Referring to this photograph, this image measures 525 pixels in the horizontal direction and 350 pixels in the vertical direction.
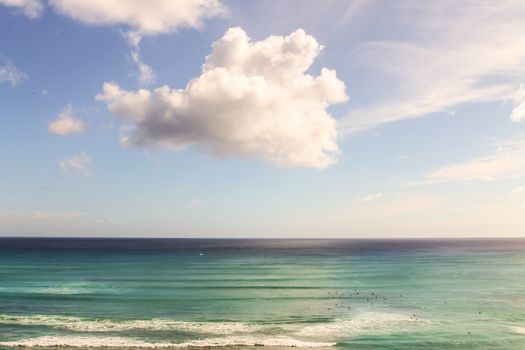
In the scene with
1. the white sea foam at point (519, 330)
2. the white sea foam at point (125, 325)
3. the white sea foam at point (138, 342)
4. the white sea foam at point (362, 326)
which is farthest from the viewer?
the white sea foam at point (519, 330)

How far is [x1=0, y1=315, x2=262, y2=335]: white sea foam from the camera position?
4278 centimetres

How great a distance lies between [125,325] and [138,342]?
23.4 feet

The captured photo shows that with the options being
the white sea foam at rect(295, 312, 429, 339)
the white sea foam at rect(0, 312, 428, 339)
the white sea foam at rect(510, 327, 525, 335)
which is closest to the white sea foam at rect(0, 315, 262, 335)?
the white sea foam at rect(0, 312, 428, 339)

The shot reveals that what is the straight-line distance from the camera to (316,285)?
248 feet

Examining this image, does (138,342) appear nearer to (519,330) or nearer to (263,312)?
(263,312)

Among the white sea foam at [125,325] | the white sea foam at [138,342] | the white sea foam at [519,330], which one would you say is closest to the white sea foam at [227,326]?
the white sea foam at [125,325]

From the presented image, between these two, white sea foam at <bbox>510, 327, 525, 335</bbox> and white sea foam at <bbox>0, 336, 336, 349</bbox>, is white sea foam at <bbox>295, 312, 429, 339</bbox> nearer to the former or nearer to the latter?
white sea foam at <bbox>0, 336, 336, 349</bbox>

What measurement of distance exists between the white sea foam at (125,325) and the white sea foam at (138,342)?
2890 millimetres

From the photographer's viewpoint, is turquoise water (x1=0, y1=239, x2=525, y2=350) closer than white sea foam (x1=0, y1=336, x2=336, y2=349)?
No

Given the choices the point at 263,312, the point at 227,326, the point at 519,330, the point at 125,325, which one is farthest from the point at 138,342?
the point at 519,330

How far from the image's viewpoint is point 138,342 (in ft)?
125

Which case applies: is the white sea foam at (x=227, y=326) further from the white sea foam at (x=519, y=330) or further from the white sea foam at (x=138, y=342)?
the white sea foam at (x=519, y=330)

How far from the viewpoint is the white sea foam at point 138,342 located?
37.3 meters

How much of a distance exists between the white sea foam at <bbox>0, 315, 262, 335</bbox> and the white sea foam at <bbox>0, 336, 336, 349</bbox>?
114 inches
